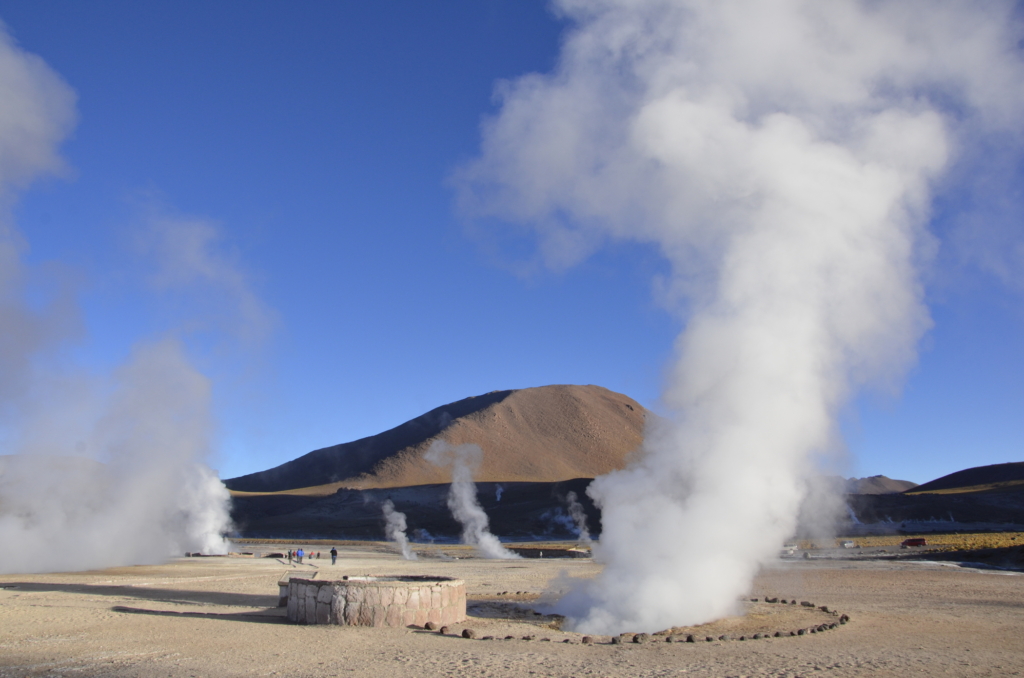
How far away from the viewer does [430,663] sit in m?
12.5

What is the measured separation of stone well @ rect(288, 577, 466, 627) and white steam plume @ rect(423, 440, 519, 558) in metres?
40.9

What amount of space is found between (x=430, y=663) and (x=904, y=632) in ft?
38.8

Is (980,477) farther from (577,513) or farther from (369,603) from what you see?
(369,603)

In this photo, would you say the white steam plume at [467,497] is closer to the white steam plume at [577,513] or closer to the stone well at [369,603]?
the white steam plume at [577,513]

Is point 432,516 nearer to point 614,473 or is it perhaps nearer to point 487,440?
point 487,440

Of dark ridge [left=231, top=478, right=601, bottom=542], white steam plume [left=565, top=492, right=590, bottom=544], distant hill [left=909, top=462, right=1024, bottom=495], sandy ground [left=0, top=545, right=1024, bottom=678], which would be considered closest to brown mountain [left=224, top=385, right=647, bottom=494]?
dark ridge [left=231, top=478, right=601, bottom=542]

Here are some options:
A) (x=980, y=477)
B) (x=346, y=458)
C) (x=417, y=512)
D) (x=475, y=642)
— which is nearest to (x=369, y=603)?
(x=475, y=642)

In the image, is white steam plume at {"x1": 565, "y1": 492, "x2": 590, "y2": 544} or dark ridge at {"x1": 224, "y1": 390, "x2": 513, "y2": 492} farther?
dark ridge at {"x1": 224, "y1": 390, "x2": 513, "y2": 492}

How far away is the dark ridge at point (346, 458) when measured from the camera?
16712 cm

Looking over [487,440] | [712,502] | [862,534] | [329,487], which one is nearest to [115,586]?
[712,502]

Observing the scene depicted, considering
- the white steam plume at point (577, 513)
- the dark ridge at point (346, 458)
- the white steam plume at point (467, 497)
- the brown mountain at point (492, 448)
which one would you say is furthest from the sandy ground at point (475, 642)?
the dark ridge at point (346, 458)

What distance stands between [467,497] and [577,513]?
20.9 meters

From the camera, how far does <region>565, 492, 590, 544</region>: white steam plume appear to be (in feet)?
292

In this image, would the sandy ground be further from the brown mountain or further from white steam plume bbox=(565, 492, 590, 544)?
the brown mountain
